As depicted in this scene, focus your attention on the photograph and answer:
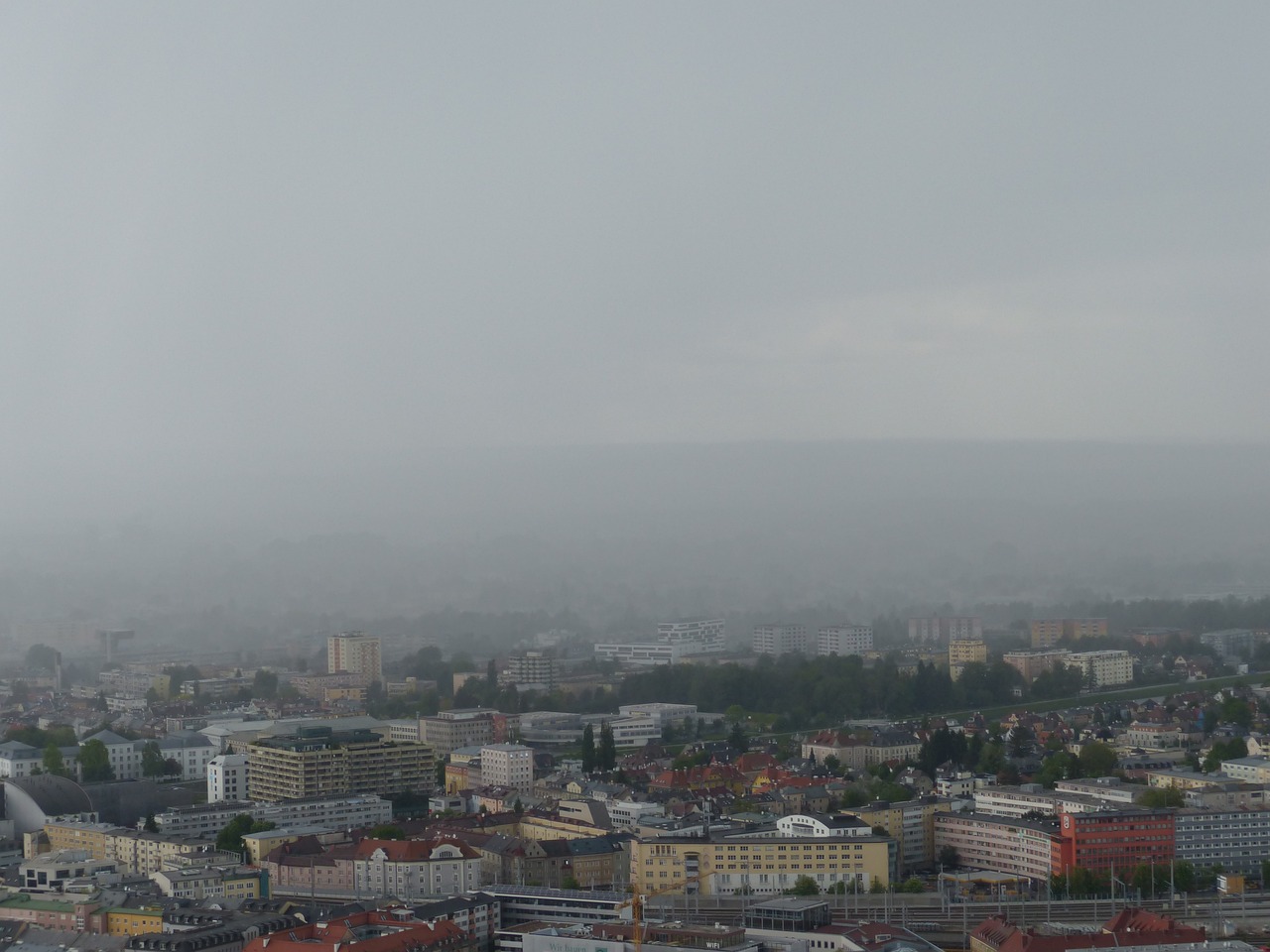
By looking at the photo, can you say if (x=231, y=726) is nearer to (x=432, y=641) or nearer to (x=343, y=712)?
(x=343, y=712)

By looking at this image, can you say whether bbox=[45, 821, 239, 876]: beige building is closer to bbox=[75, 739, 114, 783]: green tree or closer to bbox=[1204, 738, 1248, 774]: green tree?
bbox=[75, 739, 114, 783]: green tree

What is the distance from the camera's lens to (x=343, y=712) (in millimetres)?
42000

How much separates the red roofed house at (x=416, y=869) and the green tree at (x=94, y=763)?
11959mm

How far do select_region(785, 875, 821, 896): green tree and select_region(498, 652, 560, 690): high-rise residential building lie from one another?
27816 millimetres

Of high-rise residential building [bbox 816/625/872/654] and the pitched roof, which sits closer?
the pitched roof

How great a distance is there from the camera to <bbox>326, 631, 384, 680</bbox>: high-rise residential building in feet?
171

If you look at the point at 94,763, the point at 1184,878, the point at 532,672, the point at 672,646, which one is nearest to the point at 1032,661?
the point at 532,672

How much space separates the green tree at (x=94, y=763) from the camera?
3122cm

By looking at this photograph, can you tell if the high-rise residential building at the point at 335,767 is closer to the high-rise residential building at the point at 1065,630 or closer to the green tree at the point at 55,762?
the green tree at the point at 55,762

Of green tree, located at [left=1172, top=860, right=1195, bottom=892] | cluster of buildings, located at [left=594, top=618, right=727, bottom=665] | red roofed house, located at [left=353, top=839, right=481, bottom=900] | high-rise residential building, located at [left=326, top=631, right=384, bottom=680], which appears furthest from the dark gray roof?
cluster of buildings, located at [left=594, top=618, right=727, bottom=665]

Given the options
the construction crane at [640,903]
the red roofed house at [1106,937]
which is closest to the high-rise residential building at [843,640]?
the construction crane at [640,903]

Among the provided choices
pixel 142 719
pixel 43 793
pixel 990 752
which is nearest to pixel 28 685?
pixel 142 719

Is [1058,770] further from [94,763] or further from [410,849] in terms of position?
[94,763]

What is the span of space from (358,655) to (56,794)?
1043 inches
